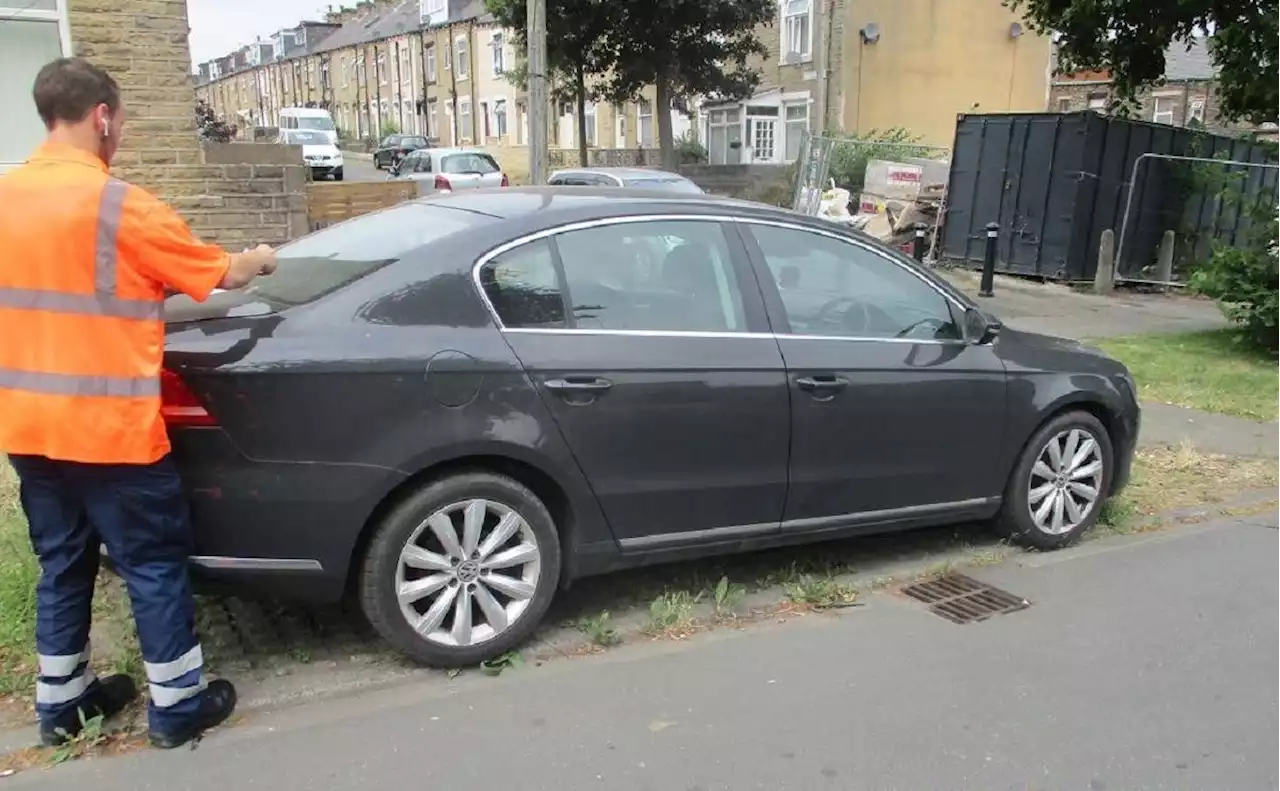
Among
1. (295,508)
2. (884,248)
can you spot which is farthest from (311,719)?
(884,248)

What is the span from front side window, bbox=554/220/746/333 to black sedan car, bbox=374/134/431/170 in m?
41.3

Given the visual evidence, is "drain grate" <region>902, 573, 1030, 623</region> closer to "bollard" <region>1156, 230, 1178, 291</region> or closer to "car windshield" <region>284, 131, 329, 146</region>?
"bollard" <region>1156, 230, 1178, 291</region>

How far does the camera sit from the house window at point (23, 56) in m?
9.05

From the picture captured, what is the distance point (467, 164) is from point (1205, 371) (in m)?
22.2

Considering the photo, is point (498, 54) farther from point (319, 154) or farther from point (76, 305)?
point (76, 305)

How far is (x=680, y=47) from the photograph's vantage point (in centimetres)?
2728

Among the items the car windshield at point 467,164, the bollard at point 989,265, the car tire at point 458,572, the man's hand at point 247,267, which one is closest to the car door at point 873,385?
the car tire at point 458,572

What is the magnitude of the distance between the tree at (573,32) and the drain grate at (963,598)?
2177cm

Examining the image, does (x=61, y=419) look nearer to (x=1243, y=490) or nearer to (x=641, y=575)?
(x=641, y=575)

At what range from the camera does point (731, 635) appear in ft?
13.8

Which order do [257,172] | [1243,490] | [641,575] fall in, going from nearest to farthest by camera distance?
[641,575], [1243,490], [257,172]

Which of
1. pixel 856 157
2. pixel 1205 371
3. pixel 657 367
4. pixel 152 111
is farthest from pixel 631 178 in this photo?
pixel 657 367

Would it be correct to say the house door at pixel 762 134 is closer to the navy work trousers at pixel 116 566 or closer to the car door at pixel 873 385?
the car door at pixel 873 385

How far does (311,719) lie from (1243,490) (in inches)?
205
